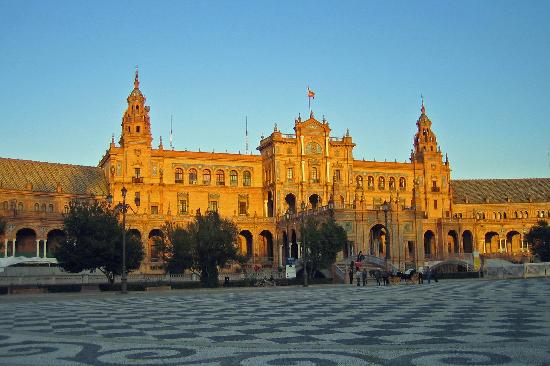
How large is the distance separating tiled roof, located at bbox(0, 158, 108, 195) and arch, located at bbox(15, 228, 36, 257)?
707 centimetres

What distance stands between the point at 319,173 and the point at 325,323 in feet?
258

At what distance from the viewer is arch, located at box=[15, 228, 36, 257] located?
81125 millimetres

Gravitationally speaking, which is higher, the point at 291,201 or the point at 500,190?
the point at 500,190

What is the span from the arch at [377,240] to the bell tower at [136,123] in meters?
34.1

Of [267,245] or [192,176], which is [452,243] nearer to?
[267,245]

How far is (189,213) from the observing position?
92.8 metres

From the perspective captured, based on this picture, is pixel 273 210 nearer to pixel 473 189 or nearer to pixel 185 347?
pixel 473 189

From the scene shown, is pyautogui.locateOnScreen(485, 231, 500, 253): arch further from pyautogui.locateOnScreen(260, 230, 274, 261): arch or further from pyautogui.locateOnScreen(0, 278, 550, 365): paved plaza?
pyautogui.locateOnScreen(0, 278, 550, 365): paved plaza

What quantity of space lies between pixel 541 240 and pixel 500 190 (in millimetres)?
35298


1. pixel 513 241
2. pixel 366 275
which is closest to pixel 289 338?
pixel 366 275

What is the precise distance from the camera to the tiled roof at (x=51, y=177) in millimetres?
87938

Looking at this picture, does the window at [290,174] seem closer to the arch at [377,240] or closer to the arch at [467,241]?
the arch at [377,240]

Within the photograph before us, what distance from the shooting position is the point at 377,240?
298 ft

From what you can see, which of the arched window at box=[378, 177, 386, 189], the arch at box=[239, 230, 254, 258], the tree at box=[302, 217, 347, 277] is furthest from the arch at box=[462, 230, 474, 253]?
the tree at box=[302, 217, 347, 277]
